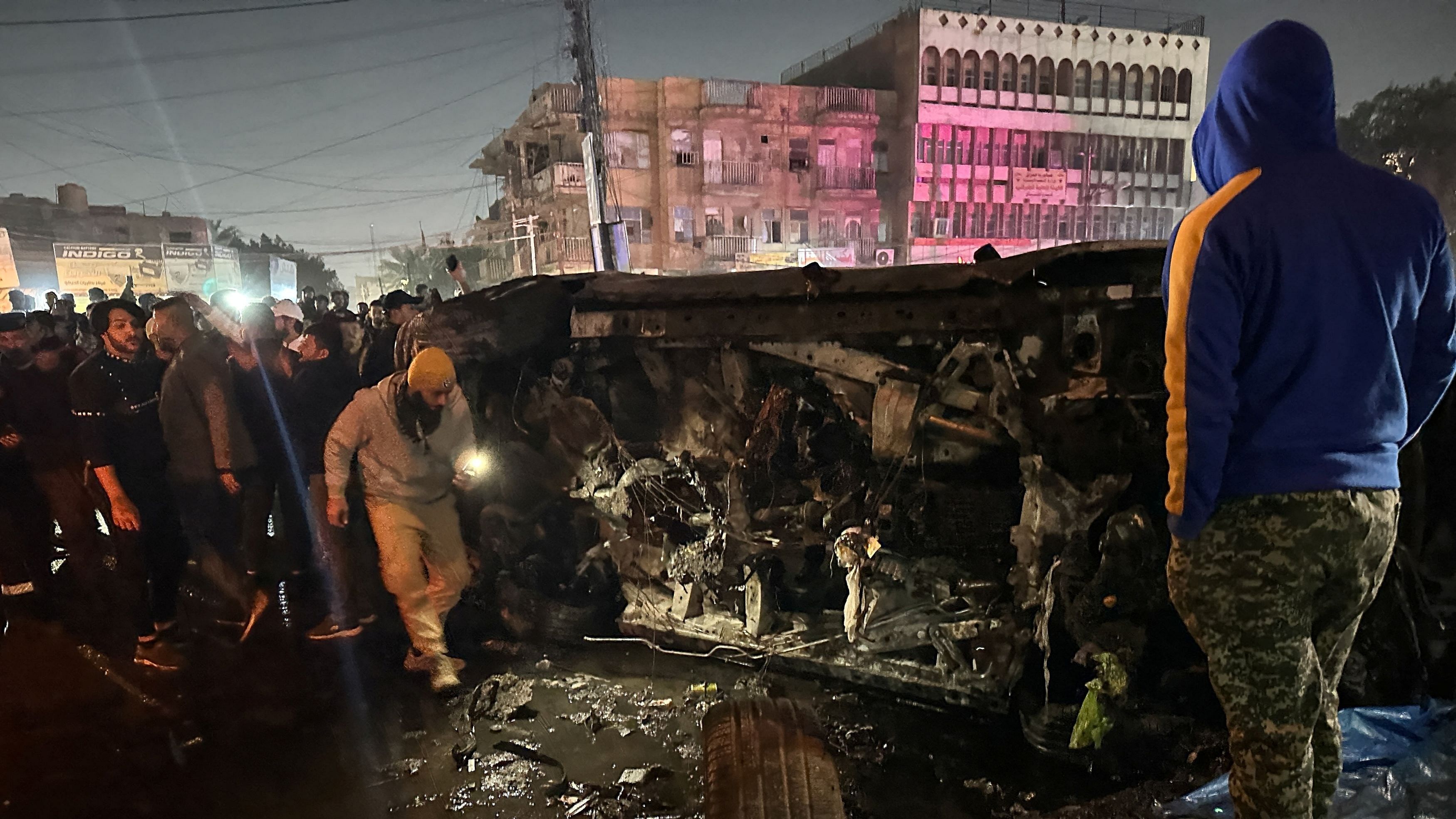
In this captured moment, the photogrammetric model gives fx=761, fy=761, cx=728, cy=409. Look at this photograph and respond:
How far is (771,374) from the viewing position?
4125 mm

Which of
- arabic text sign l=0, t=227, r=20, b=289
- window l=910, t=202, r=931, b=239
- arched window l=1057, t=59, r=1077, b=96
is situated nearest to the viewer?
arabic text sign l=0, t=227, r=20, b=289

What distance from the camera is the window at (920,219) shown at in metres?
34.0

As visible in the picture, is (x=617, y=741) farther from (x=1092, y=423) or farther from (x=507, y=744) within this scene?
(x=1092, y=423)

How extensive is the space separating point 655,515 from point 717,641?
0.83 m

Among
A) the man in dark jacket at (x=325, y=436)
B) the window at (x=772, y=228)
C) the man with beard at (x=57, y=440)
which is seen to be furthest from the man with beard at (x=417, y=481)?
the window at (x=772, y=228)

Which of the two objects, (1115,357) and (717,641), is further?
(717,641)

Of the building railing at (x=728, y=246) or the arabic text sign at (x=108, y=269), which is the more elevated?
the building railing at (x=728, y=246)

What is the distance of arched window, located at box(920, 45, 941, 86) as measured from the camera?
32.2 metres

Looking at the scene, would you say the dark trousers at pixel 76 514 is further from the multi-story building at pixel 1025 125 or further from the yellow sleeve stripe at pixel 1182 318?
the multi-story building at pixel 1025 125

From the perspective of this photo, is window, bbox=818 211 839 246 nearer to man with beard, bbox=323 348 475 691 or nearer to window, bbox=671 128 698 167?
window, bbox=671 128 698 167

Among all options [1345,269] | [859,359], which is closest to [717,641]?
[859,359]

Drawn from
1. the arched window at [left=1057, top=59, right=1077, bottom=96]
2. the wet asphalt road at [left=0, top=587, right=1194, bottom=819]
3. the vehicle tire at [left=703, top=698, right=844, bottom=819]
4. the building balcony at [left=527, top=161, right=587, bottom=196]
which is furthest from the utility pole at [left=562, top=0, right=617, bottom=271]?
the arched window at [left=1057, top=59, right=1077, bottom=96]

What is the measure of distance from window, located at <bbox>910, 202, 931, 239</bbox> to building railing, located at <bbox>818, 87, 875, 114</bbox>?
15.1ft

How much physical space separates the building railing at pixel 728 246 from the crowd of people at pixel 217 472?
87.0ft
